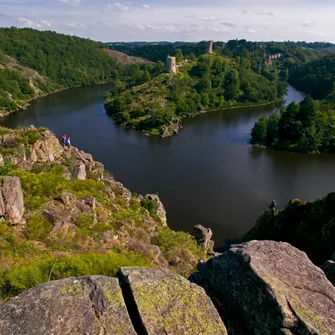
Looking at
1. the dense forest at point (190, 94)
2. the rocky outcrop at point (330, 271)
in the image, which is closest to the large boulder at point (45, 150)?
the rocky outcrop at point (330, 271)

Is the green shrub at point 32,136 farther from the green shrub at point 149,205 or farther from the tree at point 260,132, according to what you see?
the tree at point 260,132

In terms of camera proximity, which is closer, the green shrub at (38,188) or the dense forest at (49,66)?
the green shrub at (38,188)

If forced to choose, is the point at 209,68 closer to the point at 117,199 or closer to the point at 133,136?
the point at 133,136

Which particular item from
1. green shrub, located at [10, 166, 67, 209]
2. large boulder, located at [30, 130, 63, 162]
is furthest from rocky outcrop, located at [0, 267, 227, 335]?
large boulder, located at [30, 130, 63, 162]

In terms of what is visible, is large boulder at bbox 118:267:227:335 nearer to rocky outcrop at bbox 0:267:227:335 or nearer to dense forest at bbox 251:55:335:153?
rocky outcrop at bbox 0:267:227:335

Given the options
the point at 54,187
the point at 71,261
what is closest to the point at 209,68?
the point at 54,187
